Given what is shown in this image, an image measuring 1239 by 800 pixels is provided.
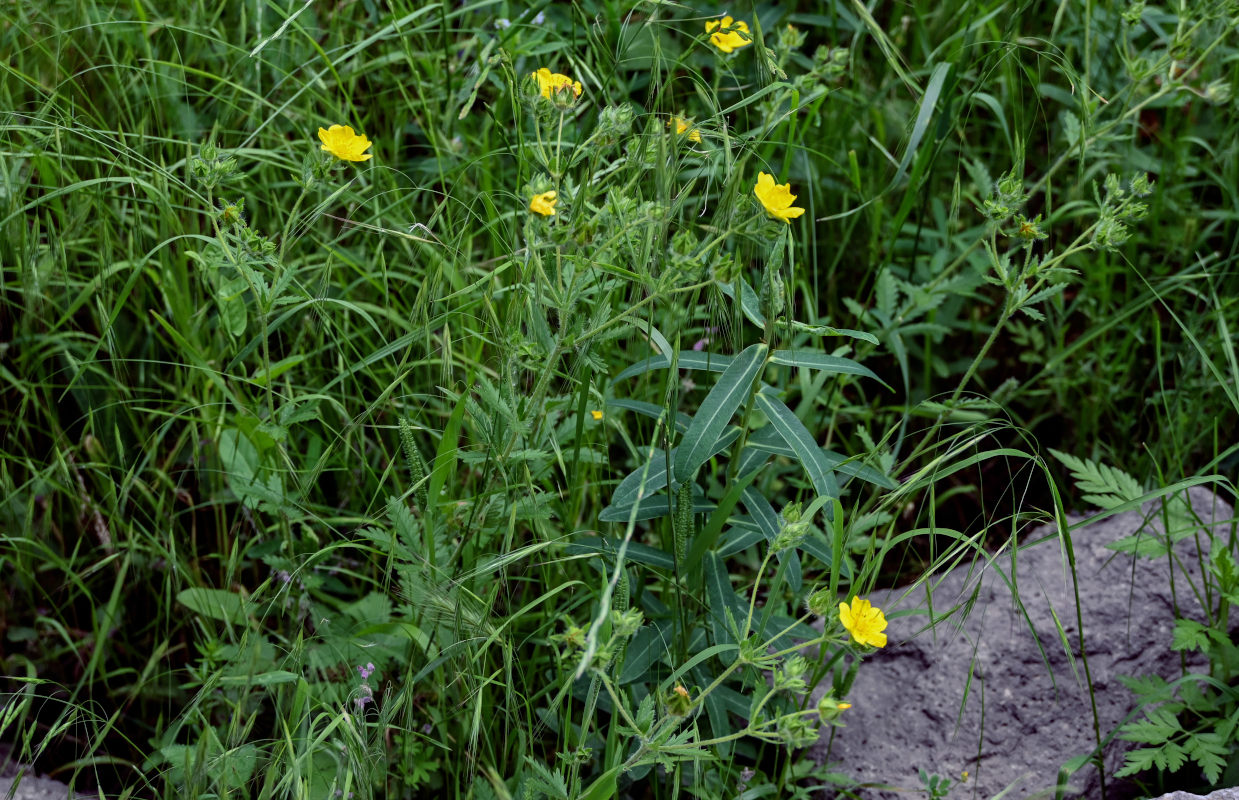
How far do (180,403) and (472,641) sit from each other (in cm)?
93

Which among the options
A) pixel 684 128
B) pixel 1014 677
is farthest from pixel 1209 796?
pixel 684 128

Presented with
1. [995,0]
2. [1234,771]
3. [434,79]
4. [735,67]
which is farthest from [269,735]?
[995,0]

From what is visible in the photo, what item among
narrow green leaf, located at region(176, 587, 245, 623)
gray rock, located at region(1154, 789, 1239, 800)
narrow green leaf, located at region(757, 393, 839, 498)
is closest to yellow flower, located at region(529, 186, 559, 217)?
narrow green leaf, located at region(757, 393, 839, 498)

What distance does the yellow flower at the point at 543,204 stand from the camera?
1337mm

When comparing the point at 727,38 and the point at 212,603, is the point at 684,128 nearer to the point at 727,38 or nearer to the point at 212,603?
the point at 727,38

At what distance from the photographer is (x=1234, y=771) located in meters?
1.67

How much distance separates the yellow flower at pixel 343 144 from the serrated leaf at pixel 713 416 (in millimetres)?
654

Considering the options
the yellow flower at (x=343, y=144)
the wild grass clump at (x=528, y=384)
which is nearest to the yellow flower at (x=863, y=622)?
the wild grass clump at (x=528, y=384)

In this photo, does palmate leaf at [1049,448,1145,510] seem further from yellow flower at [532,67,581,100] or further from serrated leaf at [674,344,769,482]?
yellow flower at [532,67,581,100]

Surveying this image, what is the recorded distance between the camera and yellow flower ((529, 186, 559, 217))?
4.39 ft

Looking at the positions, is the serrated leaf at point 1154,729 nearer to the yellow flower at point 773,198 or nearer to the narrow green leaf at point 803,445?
the narrow green leaf at point 803,445

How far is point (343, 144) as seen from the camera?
1.57 metres

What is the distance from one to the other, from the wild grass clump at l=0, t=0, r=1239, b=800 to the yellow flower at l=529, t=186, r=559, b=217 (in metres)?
0.05

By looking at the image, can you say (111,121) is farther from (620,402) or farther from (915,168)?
(915,168)
